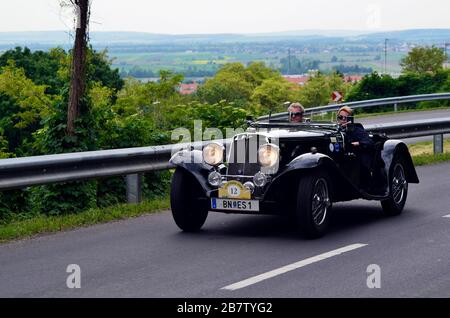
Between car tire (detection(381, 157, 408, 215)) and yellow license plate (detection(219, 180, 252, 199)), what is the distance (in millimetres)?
2380

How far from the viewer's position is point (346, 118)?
12.5 metres

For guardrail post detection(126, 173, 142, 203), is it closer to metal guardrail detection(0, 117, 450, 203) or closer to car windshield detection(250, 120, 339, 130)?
metal guardrail detection(0, 117, 450, 203)

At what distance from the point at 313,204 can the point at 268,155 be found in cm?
73

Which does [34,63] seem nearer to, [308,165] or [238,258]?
[308,165]

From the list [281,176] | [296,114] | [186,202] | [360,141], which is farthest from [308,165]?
[360,141]

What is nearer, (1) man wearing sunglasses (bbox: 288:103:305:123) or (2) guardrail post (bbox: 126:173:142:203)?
(1) man wearing sunglasses (bbox: 288:103:305:123)

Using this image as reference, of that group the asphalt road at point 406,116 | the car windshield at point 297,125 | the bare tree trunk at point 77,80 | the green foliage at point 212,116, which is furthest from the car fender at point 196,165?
the asphalt road at point 406,116

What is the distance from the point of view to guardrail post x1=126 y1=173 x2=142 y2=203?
45.3ft

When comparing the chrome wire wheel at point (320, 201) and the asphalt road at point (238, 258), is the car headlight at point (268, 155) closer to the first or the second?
the chrome wire wheel at point (320, 201)

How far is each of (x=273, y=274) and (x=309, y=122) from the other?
12.4ft

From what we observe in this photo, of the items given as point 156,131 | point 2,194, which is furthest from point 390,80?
point 2,194

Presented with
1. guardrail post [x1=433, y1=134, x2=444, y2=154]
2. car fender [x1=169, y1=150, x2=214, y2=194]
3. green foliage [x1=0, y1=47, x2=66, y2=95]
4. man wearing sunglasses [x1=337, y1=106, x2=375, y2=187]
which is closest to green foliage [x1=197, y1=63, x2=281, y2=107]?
green foliage [x1=0, y1=47, x2=66, y2=95]

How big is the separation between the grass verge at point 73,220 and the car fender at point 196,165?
1.42 m

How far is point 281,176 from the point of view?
10.8 m
